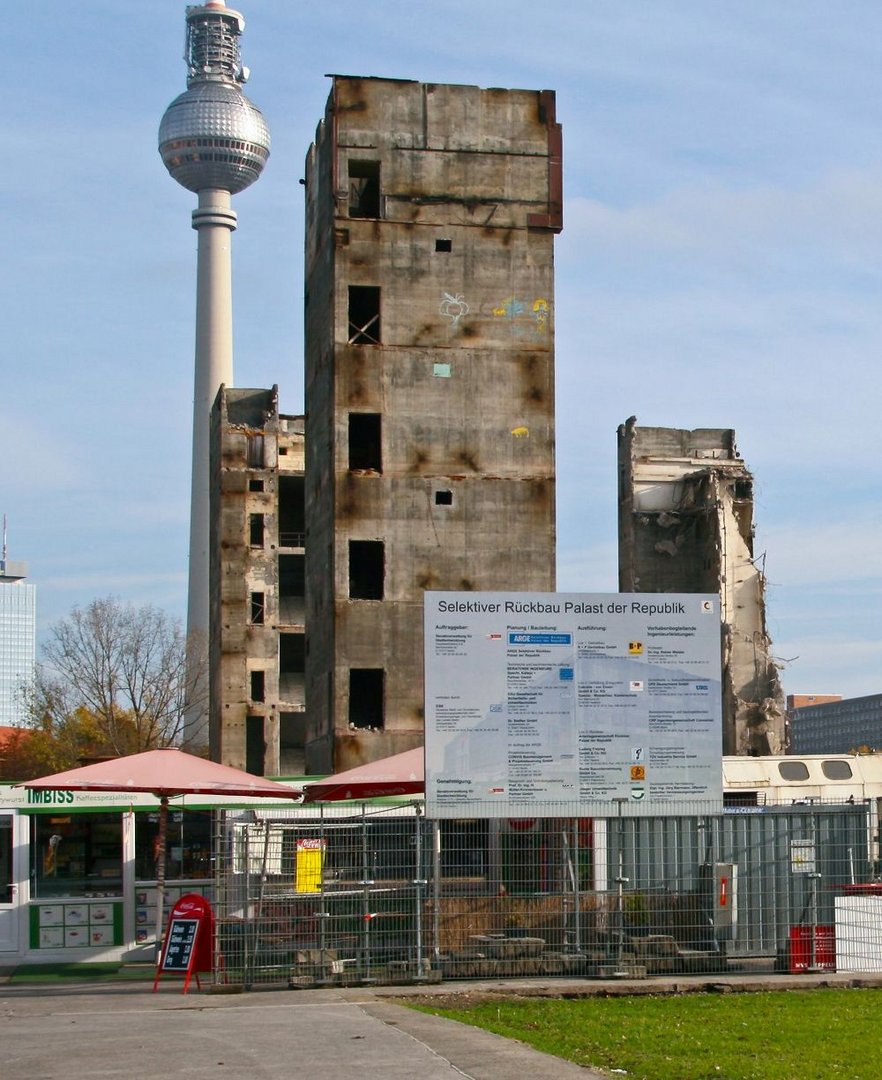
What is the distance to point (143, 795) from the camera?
26281 mm

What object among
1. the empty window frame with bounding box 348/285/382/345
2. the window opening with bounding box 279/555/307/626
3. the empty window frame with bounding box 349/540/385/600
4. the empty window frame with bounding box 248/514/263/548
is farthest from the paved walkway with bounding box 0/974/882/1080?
the window opening with bounding box 279/555/307/626

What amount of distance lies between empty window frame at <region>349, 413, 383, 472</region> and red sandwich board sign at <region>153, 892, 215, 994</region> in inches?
928

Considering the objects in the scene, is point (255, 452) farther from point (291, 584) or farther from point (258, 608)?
point (291, 584)

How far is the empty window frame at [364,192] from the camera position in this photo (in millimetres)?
44906

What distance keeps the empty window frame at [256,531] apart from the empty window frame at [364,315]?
2957 cm

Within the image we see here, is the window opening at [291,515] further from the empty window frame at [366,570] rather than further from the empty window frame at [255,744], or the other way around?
the empty window frame at [366,570]

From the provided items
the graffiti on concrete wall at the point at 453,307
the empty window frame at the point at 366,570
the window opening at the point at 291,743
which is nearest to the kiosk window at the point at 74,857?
the empty window frame at the point at 366,570

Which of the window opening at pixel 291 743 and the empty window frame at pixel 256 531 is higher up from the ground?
the empty window frame at pixel 256 531

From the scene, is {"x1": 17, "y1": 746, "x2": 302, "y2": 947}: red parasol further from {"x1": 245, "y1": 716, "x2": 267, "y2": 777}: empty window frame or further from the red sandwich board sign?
{"x1": 245, "y1": 716, "x2": 267, "y2": 777}: empty window frame

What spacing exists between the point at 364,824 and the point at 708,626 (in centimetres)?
467

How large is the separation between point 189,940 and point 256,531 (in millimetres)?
55338

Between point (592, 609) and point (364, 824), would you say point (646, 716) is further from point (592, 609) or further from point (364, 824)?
point (364, 824)

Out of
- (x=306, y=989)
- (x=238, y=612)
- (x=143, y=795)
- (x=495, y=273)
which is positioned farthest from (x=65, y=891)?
(x=238, y=612)

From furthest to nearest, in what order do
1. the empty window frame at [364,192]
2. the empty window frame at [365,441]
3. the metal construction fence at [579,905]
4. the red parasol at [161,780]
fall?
the empty window frame at [364,192] → the empty window frame at [365,441] → the red parasol at [161,780] → the metal construction fence at [579,905]
